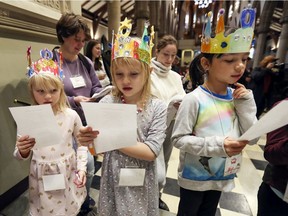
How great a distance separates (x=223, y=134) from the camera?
90 centimetres

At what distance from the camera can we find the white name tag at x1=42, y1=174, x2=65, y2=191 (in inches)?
40.0

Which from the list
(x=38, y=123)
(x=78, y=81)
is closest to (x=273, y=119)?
(x=38, y=123)

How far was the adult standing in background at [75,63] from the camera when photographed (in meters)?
1.29

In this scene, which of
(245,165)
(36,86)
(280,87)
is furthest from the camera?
(280,87)

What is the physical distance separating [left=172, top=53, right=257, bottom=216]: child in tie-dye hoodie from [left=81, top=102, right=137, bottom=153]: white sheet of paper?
31 centimetres

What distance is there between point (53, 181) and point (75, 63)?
853 mm

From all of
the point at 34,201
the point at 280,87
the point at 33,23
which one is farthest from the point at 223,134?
the point at 280,87

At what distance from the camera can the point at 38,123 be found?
2.66 feet

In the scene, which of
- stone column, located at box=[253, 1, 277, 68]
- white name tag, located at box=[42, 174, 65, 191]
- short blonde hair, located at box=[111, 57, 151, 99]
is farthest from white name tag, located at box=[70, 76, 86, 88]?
stone column, located at box=[253, 1, 277, 68]

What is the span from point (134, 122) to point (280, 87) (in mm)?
3655

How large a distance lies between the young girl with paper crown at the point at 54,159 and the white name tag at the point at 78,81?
0.25 meters

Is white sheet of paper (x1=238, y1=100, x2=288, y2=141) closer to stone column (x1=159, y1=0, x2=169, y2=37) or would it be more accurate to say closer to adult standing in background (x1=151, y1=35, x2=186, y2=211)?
adult standing in background (x1=151, y1=35, x2=186, y2=211)

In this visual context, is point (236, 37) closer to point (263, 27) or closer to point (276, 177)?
point (276, 177)

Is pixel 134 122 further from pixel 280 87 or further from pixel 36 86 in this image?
pixel 280 87
